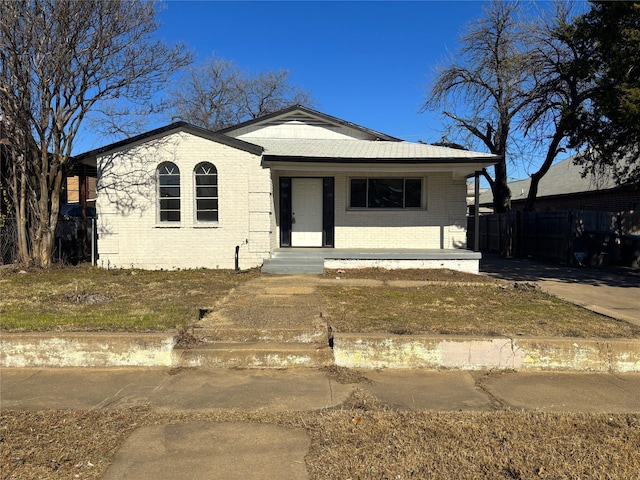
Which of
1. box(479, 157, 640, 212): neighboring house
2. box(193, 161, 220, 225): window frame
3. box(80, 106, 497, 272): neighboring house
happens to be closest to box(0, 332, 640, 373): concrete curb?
box(80, 106, 497, 272): neighboring house

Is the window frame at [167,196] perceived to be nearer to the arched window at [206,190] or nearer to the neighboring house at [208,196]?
the neighboring house at [208,196]

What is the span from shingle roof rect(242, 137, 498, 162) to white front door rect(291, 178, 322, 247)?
110 centimetres

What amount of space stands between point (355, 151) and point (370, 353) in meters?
8.98

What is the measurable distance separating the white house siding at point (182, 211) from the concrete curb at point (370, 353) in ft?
22.3

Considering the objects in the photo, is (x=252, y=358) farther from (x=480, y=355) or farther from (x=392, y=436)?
(x=480, y=355)

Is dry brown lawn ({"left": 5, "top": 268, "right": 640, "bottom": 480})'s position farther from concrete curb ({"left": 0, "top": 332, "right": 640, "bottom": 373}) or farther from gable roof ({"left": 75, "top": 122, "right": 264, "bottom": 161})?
gable roof ({"left": 75, "top": 122, "right": 264, "bottom": 161})

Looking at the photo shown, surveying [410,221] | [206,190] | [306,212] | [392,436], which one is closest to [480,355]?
[392,436]

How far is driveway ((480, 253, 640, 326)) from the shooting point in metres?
8.13

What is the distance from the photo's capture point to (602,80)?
1112 centimetres

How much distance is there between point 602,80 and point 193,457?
40.7ft

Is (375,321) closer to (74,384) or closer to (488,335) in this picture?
(488,335)

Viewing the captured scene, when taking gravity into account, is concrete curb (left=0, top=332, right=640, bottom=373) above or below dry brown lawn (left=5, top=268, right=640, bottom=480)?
above

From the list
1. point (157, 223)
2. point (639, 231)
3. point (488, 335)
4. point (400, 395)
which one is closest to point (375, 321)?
point (488, 335)

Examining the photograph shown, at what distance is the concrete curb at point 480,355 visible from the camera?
5.21 m
